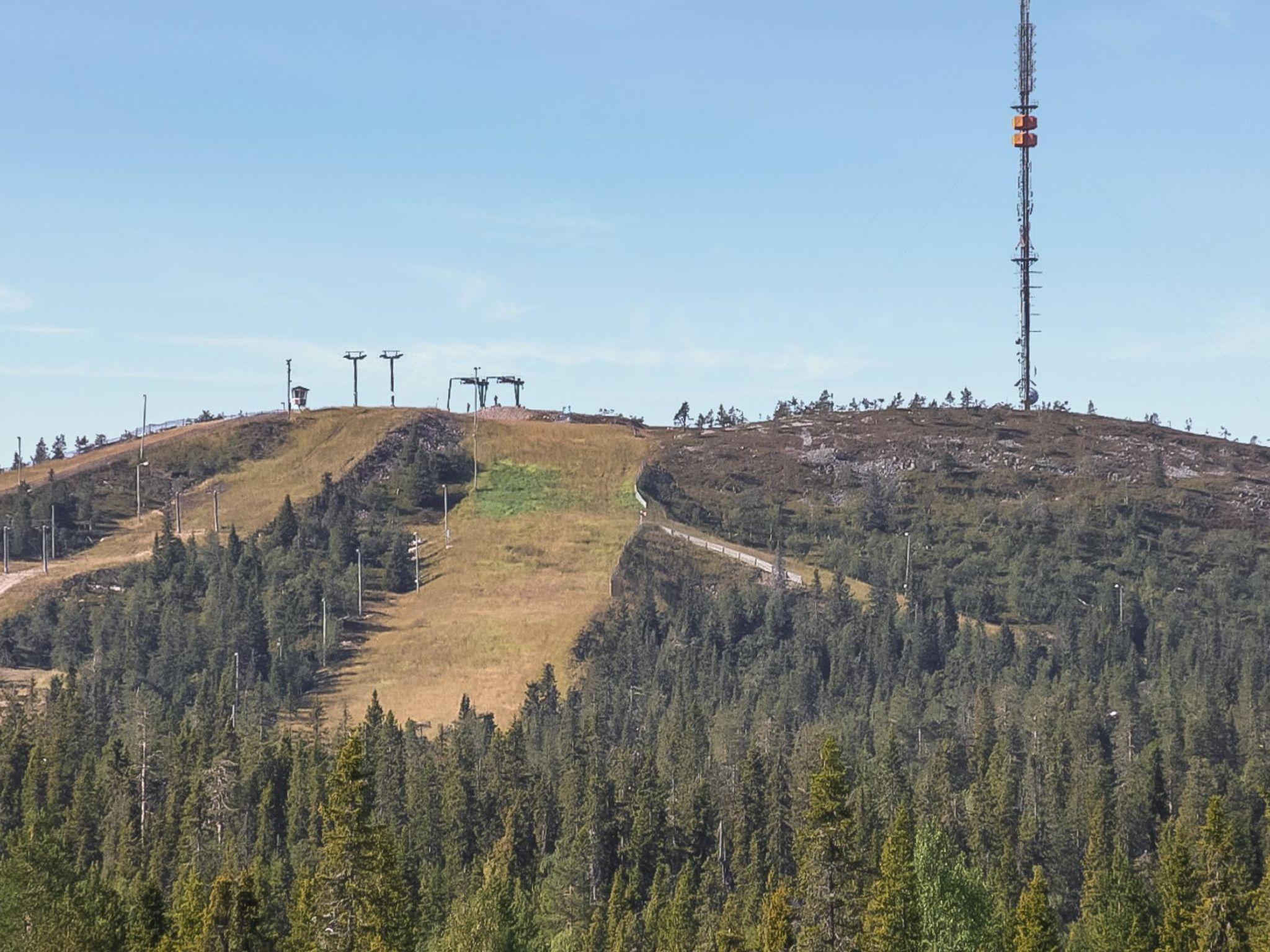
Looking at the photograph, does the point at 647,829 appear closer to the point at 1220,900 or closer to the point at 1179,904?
the point at 1179,904

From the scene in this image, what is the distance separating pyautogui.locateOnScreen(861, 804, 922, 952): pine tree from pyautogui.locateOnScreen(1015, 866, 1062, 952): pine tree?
4.71 meters

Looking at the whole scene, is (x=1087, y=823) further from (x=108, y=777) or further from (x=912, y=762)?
(x=108, y=777)

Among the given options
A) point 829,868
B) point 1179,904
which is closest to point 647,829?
point 1179,904

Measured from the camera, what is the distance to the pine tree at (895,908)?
246 feet

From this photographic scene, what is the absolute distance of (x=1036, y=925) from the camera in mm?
74812

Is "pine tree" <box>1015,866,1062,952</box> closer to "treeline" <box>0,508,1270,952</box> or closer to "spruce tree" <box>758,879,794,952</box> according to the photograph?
"treeline" <box>0,508,1270,952</box>

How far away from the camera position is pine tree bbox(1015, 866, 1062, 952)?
7431 centimetres

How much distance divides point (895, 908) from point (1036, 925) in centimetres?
615

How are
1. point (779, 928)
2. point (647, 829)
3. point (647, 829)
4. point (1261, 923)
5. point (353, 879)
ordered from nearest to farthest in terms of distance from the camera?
point (353, 879) < point (779, 928) < point (1261, 923) < point (647, 829) < point (647, 829)

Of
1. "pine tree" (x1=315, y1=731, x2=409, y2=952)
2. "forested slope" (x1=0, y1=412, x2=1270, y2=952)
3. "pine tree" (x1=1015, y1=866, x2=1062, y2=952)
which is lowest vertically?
"forested slope" (x1=0, y1=412, x2=1270, y2=952)

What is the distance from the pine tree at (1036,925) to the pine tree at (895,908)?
15.5 feet

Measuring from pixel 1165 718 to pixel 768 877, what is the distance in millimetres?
74038

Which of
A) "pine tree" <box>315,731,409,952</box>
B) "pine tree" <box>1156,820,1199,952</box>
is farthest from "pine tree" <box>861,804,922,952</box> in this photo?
"pine tree" <box>315,731,409,952</box>

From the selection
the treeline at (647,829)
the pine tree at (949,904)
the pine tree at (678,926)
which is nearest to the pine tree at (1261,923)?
the treeline at (647,829)
